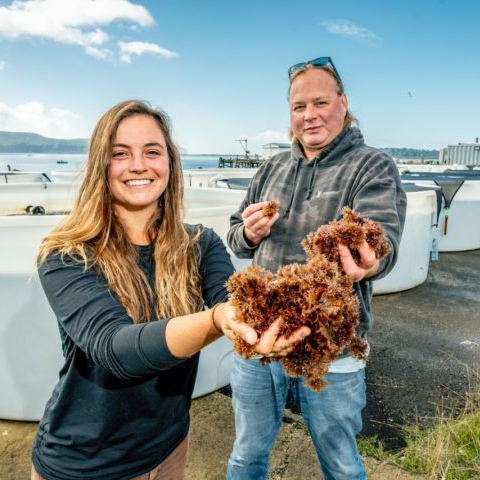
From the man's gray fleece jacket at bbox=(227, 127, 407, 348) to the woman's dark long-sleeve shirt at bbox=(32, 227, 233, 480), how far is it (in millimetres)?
578

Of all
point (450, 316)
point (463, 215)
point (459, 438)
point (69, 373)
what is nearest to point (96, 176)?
point (69, 373)

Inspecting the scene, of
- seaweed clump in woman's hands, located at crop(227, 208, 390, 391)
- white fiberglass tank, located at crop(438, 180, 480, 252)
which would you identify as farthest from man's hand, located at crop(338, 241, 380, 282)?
white fiberglass tank, located at crop(438, 180, 480, 252)

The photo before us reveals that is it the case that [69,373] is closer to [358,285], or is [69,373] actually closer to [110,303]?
[110,303]

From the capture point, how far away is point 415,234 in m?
7.86

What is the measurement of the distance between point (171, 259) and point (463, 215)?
12174 millimetres

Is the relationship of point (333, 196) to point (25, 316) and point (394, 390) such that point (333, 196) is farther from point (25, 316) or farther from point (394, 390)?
point (394, 390)

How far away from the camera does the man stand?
7.30 ft

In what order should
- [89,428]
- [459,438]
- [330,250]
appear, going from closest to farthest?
[330,250]
[89,428]
[459,438]

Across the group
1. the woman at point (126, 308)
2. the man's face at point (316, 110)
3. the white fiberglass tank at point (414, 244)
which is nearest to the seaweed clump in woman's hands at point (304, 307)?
the woman at point (126, 308)

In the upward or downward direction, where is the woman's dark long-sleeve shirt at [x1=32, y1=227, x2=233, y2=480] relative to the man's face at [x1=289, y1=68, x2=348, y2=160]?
downward

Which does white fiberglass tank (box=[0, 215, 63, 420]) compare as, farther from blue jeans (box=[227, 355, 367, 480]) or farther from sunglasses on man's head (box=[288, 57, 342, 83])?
sunglasses on man's head (box=[288, 57, 342, 83])

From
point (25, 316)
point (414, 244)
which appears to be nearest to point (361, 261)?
point (25, 316)

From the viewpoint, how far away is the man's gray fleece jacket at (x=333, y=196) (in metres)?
2.14

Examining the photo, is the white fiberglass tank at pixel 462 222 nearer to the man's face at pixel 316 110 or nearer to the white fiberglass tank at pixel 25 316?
the man's face at pixel 316 110
